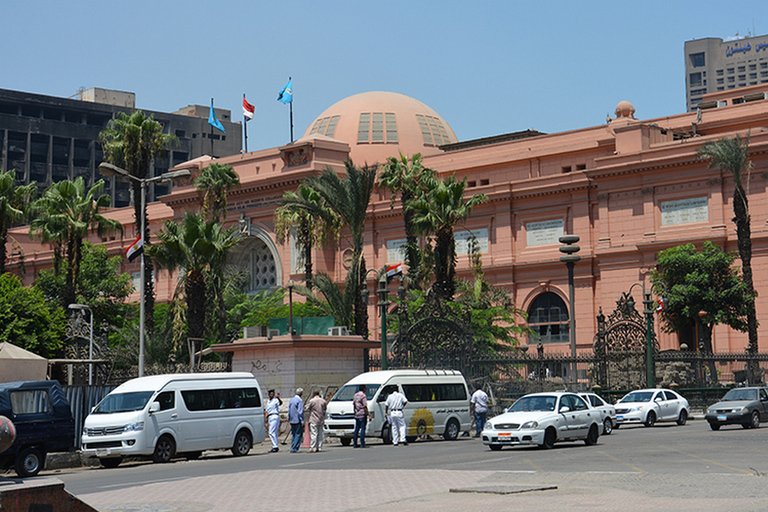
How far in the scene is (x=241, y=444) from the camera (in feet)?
82.0

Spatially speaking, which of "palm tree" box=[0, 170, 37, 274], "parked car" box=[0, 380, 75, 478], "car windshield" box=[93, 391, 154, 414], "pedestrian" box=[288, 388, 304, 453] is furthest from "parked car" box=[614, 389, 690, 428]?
"palm tree" box=[0, 170, 37, 274]

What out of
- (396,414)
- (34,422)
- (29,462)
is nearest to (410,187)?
(396,414)

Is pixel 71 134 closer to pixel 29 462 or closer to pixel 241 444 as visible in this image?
pixel 241 444

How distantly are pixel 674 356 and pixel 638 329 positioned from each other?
5.94ft

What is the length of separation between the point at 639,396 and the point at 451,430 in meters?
→ 7.85

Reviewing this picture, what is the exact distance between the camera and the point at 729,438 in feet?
79.8

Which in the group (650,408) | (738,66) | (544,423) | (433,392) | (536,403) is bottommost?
(650,408)

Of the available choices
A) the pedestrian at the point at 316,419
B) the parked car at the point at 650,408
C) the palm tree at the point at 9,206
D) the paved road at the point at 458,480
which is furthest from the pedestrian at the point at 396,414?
the palm tree at the point at 9,206

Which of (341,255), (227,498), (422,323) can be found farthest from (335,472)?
(341,255)

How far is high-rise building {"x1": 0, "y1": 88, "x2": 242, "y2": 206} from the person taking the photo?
121688 millimetres

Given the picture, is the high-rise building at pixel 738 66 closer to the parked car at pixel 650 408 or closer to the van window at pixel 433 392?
the parked car at pixel 650 408

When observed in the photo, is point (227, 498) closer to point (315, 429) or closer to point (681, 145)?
point (315, 429)

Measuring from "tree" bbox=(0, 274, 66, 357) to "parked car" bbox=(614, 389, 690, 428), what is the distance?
2788 cm

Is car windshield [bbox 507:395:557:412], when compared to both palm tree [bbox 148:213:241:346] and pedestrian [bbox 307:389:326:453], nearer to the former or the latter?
pedestrian [bbox 307:389:326:453]
